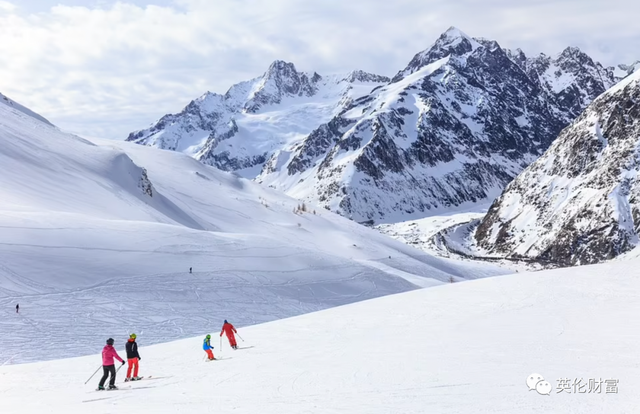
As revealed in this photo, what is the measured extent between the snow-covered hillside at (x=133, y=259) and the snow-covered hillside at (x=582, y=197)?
7266 cm

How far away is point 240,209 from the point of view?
64.8 m

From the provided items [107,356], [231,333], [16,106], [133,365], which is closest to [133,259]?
[231,333]

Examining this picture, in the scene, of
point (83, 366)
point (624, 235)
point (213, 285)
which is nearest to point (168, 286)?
point (213, 285)

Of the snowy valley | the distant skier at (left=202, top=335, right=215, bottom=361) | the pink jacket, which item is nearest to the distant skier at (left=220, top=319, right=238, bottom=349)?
the snowy valley

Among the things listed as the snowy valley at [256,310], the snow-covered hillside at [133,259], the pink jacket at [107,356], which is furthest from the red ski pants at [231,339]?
the snow-covered hillside at [133,259]

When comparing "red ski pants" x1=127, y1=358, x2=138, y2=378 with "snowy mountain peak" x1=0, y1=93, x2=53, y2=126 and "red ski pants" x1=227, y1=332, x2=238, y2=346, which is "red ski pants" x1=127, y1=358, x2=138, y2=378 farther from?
"snowy mountain peak" x1=0, y1=93, x2=53, y2=126

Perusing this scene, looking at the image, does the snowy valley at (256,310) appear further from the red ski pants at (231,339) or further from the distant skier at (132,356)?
the distant skier at (132,356)

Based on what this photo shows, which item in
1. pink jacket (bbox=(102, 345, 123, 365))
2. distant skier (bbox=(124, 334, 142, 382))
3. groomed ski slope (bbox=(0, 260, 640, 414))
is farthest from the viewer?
distant skier (bbox=(124, 334, 142, 382))

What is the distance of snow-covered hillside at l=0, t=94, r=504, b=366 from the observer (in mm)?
27375

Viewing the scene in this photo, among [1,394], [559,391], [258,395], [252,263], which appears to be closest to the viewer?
[559,391]

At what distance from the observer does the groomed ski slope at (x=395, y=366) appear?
1254 centimetres

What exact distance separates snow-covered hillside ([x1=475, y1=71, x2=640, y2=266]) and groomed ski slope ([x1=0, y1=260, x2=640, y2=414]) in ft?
344

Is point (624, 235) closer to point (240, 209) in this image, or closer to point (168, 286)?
point (240, 209)

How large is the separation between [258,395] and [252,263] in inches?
999
